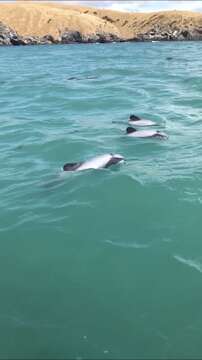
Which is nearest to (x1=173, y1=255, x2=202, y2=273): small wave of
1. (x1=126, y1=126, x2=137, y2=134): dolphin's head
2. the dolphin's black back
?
the dolphin's black back

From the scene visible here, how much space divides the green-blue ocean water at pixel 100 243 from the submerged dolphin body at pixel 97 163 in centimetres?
26

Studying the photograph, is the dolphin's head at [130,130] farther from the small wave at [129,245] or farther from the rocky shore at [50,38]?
the rocky shore at [50,38]

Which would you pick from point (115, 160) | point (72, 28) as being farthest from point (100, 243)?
point (72, 28)

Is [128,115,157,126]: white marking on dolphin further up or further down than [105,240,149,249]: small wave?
further down

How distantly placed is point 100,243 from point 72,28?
109 metres

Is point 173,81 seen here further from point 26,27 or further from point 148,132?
point 26,27

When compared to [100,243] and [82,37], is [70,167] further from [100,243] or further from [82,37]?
[82,37]

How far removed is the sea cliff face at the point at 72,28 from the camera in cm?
10475

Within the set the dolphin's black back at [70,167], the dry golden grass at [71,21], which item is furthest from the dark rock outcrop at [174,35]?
the dolphin's black back at [70,167]

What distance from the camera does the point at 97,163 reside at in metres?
12.8

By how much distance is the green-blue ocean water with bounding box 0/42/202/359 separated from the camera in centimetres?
679

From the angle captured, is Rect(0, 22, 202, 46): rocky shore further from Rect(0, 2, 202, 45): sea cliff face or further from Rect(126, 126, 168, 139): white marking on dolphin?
Rect(126, 126, 168, 139): white marking on dolphin

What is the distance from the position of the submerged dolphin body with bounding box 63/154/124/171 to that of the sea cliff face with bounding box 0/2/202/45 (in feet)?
288

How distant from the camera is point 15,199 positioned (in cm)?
1119
